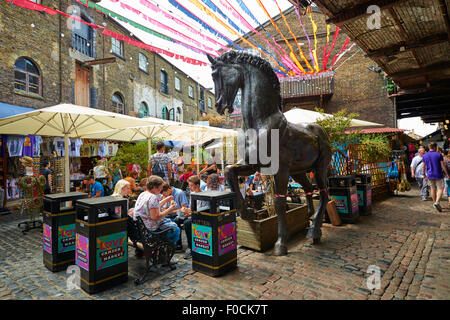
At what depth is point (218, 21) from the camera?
536cm

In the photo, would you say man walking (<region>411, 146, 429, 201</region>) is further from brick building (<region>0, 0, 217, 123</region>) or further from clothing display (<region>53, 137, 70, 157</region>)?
brick building (<region>0, 0, 217, 123</region>)

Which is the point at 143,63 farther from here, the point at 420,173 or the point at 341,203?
the point at 420,173

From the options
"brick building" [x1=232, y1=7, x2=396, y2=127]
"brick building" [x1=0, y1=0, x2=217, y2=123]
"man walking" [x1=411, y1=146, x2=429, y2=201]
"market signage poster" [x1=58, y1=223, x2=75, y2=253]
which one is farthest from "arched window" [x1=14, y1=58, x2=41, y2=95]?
"man walking" [x1=411, y1=146, x2=429, y2=201]

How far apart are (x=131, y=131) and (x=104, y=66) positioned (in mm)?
6833

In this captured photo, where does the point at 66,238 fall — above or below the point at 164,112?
below

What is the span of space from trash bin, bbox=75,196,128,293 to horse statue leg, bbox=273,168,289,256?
6.79 feet

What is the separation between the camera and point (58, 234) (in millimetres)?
3432

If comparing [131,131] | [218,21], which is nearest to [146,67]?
[131,131]

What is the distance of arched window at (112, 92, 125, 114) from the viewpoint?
15.6m

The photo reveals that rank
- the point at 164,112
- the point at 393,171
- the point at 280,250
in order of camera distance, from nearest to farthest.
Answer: the point at 280,250 < the point at 393,171 < the point at 164,112

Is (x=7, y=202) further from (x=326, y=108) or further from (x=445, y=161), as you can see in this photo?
(x=326, y=108)

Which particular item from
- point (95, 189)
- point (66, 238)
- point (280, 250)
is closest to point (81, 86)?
point (95, 189)

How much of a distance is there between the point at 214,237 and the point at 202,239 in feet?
0.70

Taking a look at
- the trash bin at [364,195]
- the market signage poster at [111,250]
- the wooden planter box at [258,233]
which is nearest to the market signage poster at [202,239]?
the market signage poster at [111,250]
